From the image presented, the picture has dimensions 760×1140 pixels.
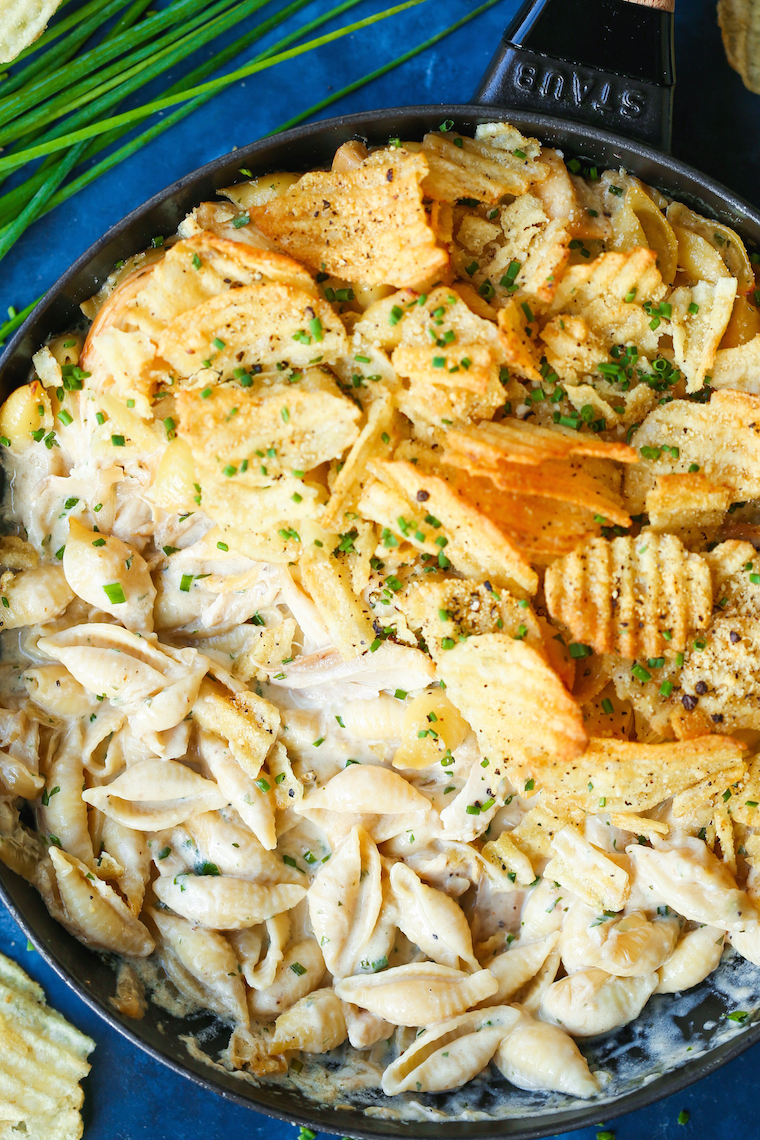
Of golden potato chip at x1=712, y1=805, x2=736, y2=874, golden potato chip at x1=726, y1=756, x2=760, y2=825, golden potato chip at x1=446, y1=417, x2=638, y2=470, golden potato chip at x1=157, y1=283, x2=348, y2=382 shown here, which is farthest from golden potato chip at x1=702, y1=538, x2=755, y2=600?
golden potato chip at x1=157, y1=283, x2=348, y2=382

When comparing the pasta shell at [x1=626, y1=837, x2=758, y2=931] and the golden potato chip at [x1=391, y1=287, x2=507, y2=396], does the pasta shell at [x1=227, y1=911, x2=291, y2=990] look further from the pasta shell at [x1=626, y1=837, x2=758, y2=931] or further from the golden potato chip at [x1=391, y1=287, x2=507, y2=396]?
the golden potato chip at [x1=391, y1=287, x2=507, y2=396]

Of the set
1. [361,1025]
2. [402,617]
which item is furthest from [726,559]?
[361,1025]

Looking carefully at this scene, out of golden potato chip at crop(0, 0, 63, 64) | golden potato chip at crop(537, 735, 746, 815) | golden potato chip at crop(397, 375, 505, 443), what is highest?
golden potato chip at crop(0, 0, 63, 64)

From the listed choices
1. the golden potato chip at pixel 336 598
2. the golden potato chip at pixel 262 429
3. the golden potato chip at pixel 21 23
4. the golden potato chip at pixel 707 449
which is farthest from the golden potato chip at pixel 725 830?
the golden potato chip at pixel 21 23

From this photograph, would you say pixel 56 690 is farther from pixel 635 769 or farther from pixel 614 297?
pixel 614 297

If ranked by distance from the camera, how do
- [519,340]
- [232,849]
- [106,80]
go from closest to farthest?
[519,340] < [232,849] < [106,80]
